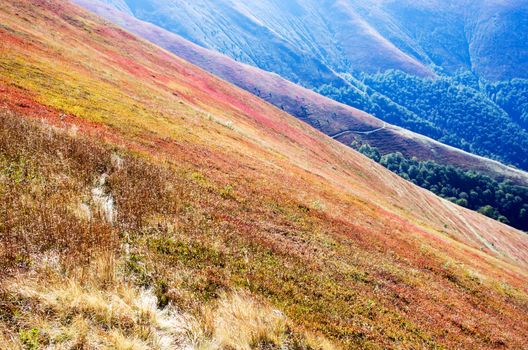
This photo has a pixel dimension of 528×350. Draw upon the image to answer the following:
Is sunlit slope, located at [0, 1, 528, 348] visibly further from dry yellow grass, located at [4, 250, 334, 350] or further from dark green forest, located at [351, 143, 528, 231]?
dark green forest, located at [351, 143, 528, 231]

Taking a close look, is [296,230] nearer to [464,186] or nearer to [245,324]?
[245,324]

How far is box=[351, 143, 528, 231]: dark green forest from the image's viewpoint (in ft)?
562

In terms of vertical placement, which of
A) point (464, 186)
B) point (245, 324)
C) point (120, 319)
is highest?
point (464, 186)

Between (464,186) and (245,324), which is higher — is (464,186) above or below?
above

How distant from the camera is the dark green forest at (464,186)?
17138 cm

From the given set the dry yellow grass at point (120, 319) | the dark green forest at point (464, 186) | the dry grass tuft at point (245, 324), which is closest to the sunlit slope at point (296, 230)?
the dry grass tuft at point (245, 324)

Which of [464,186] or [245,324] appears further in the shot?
[464,186]

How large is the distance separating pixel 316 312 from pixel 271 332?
240 cm

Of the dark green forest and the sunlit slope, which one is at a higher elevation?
the dark green forest

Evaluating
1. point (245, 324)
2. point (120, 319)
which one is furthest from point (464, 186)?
point (120, 319)

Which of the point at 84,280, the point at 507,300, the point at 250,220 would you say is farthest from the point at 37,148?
the point at 507,300

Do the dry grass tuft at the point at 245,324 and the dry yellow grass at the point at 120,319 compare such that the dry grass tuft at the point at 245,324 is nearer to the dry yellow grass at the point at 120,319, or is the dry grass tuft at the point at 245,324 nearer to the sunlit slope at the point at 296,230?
the dry yellow grass at the point at 120,319

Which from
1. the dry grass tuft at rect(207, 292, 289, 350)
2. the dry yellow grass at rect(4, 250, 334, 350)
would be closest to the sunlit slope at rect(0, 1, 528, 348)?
the dry grass tuft at rect(207, 292, 289, 350)

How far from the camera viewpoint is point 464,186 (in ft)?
574
